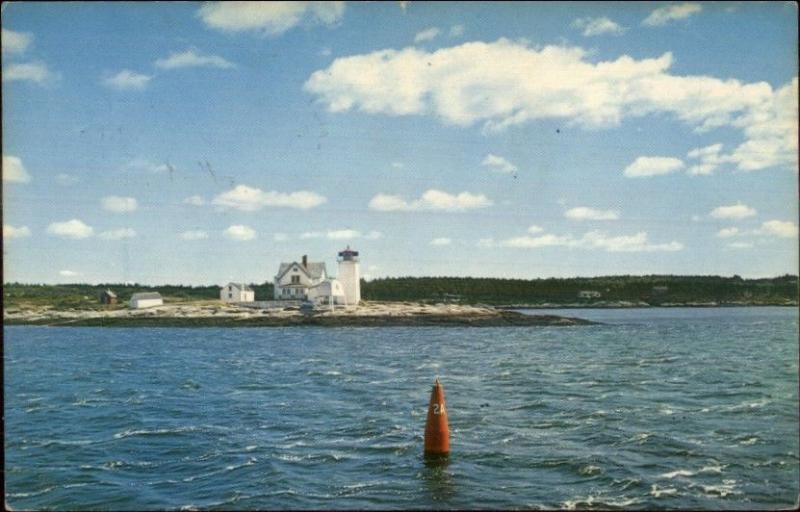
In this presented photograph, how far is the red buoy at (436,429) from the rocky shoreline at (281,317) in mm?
66723

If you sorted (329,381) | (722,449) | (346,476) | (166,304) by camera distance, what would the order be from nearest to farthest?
1. (346,476)
2. (722,449)
3. (329,381)
4. (166,304)

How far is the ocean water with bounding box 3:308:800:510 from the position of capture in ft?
54.8

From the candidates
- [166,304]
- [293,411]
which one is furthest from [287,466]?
[166,304]

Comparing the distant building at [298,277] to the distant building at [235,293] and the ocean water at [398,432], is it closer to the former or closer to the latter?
the distant building at [235,293]

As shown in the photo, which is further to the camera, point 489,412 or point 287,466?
point 489,412

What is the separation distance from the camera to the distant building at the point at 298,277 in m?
103

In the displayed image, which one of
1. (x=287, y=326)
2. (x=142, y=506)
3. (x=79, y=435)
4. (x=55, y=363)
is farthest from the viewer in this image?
(x=287, y=326)

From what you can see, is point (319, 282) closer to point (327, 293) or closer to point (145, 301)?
point (327, 293)

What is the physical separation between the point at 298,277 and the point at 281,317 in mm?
16486

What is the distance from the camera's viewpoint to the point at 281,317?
287 feet

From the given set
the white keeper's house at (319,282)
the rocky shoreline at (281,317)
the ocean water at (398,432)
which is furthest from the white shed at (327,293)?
the ocean water at (398,432)

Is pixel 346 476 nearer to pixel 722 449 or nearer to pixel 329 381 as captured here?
pixel 722 449

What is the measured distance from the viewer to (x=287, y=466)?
62.8ft

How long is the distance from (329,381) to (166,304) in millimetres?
78160
